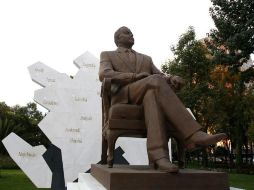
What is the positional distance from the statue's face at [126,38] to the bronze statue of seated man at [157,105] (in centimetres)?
33

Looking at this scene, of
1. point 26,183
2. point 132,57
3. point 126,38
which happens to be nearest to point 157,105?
point 132,57

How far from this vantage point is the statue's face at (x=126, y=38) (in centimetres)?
500

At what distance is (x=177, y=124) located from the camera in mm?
3840

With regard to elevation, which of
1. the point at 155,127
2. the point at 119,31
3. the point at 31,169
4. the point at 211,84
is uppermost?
the point at 211,84

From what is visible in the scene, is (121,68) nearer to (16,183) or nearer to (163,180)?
(163,180)

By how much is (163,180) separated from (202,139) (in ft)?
1.97

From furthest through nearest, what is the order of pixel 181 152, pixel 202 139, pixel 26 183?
pixel 26 183, pixel 181 152, pixel 202 139

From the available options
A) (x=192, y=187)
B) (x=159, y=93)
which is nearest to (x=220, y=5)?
(x=159, y=93)

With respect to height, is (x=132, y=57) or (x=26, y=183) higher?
(x=132, y=57)

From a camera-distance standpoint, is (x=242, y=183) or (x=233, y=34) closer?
(x=233, y=34)

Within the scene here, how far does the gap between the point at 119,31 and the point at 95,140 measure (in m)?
6.21

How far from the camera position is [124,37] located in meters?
5.00

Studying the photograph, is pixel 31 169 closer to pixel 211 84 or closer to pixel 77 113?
pixel 77 113

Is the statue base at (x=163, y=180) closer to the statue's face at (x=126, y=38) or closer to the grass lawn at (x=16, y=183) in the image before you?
the statue's face at (x=126, y=38)
